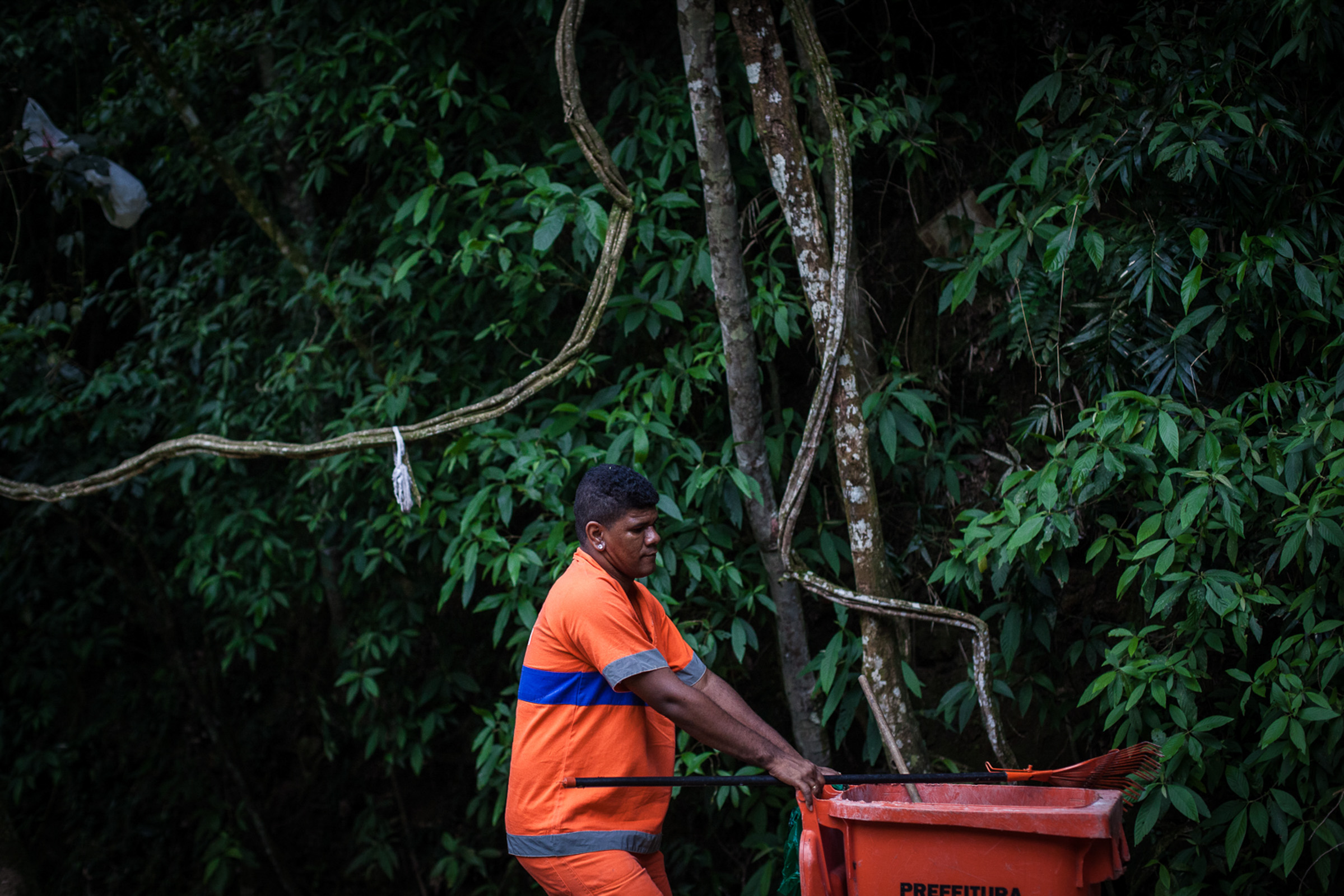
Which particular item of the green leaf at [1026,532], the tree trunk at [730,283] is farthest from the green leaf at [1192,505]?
the tree trunk at [730,283]

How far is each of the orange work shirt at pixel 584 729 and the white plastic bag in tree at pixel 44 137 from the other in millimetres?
3362

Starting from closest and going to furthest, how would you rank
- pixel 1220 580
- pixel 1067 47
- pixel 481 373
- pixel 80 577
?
pixel 1220 580
pixel 1067 47
pixel 481 373
pixel 80 577

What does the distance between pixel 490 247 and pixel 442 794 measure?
256 centimetres

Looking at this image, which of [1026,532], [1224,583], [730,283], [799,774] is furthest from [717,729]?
[730,283]

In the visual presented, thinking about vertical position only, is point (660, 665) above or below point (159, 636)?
above

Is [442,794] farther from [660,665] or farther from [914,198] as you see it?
[914,198]

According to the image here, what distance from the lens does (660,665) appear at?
2.10 m

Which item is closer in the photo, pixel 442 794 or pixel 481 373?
pixel 481 373

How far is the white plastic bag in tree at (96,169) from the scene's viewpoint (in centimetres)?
416

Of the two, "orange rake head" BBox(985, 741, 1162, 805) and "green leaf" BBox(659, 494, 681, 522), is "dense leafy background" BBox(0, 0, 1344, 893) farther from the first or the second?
"orange rake head" BBox(985, 741, 1162, 805)

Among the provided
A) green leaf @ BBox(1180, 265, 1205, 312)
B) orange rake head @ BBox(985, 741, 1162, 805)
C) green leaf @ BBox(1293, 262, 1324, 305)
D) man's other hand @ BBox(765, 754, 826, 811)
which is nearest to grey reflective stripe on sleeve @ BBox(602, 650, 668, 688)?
man's other hand @ BBox(765, 754, 826, 811)

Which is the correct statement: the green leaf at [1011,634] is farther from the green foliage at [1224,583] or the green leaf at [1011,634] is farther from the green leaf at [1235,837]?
the green leaf at [1235,837]

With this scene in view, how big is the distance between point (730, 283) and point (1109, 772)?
1.79m

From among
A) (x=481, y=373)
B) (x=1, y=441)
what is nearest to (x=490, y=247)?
(x=481, y=373)
